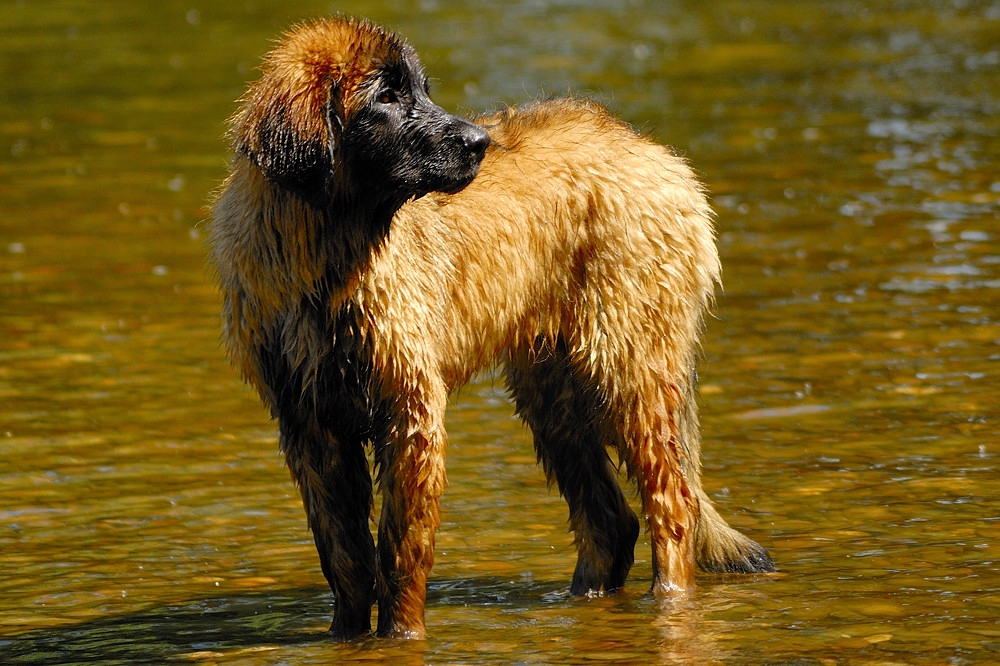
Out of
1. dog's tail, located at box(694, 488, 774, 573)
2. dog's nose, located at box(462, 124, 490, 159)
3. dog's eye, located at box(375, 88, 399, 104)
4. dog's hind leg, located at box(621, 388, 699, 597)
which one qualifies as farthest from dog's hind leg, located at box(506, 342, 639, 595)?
dog's eye, located at box(375, 88, 399, 104)

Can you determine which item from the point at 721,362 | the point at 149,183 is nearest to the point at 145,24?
the point at 149,183

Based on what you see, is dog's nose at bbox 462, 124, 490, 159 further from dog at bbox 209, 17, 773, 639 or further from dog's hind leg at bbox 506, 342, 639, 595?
dog's hind leg at bbox 506, 342, 639, 595

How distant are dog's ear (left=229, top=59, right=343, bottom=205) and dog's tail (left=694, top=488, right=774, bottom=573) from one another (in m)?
2.41

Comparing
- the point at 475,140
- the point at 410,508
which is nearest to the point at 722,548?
the point at 410,508

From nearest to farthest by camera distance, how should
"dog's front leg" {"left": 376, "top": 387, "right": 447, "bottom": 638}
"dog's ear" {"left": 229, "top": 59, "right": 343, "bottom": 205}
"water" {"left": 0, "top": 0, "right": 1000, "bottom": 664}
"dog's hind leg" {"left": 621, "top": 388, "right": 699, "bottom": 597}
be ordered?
"dog's ear" {"left": 229, "top": 59, "right": 343, "bottom": 205}, "dog's front leg" {"left": 376, "top": 387, "right": 447, "bottom": 638}, "water" {"left": 0, "top": 0, "right": 1000, "bottom": 664}, "dog's hind leg" {"left": 621, "top": 388, "right": 699, "bottom": 597}

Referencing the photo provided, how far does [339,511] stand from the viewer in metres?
6.57

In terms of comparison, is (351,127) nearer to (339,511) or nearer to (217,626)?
(339,511)

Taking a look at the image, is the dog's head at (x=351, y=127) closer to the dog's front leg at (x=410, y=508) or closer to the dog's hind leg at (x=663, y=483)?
the dog's front leg at (x=410, y=508)

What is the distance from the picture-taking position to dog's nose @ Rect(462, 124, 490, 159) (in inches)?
248

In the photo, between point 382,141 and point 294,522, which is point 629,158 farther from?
point 294,522

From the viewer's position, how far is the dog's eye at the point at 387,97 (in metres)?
6.28

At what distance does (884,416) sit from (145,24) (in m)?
18.1

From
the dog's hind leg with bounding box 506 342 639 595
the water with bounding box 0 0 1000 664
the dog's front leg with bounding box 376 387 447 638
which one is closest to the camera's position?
the dog's front leg with bounding box 376 387 447 638

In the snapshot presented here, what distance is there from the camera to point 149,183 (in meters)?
15.6
